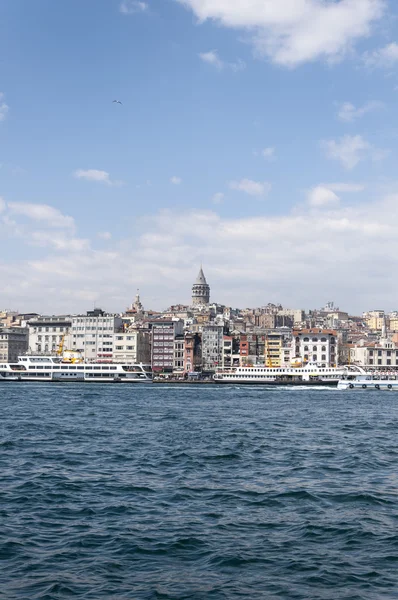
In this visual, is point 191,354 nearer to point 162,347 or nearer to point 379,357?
point 162,347

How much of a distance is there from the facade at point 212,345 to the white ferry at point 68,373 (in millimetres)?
23589

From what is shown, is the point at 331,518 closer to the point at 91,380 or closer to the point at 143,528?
the point at 143,528

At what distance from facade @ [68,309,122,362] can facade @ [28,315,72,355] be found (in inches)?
159

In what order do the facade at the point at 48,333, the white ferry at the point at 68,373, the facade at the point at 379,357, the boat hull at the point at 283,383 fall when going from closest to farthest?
the boat hull at the point at 283,383 < the white ferry at the point at 68,373 < the facade at the point at 379,357 < the facade at the point at 48,333

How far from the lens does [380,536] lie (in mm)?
15445

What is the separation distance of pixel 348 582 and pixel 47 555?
5324 millimetres

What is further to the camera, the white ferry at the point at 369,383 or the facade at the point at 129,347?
the facade at the point at 129,347

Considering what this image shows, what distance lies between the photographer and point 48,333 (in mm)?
143750

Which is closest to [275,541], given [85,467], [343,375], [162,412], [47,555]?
[47,555]

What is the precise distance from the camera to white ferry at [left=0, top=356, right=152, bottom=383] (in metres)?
107

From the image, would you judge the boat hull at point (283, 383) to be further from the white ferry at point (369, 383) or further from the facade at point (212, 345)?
the facade at point (212, 345)

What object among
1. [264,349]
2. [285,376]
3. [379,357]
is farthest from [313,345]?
[285,376]

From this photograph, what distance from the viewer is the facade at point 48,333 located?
467 feet

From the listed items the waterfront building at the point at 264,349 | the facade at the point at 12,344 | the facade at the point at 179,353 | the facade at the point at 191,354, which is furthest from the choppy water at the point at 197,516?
the facade at the point at 12,344
